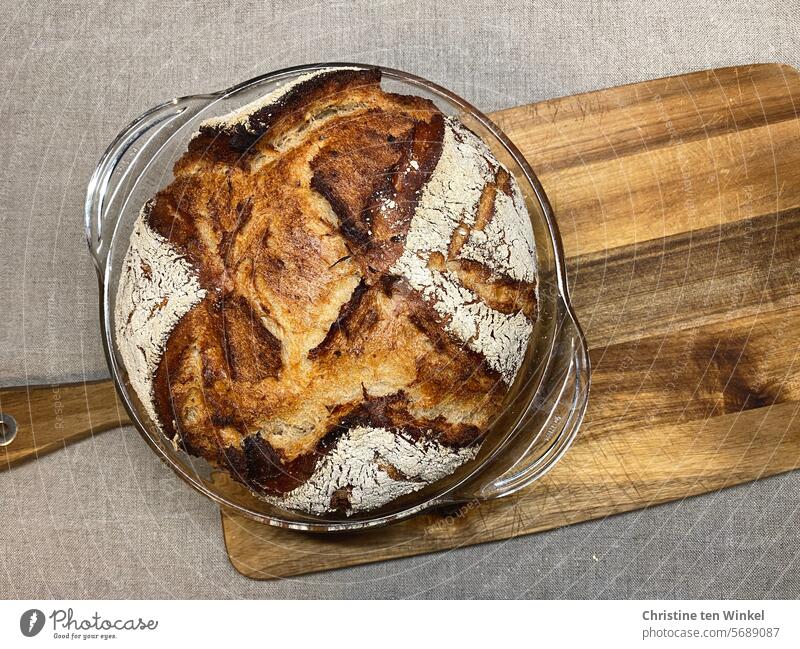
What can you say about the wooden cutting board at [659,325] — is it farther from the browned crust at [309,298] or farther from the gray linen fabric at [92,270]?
the browned crust at [309,298]

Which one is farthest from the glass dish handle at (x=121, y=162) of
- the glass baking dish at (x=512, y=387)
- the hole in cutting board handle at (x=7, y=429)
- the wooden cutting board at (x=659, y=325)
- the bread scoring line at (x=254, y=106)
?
the wooden cutting board at (x=659, y=325)

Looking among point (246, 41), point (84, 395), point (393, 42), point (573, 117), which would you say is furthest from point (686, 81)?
point (84, 395)

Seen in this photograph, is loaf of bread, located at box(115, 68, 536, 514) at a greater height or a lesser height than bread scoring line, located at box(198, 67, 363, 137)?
lesser

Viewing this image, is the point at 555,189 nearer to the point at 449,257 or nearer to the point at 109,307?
the point at 449,257

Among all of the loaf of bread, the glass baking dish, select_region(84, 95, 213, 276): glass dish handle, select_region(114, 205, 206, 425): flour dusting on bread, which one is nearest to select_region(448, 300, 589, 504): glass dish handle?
the glass baking dish

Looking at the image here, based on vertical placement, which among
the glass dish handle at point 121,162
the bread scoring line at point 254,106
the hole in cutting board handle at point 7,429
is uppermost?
the bread scoring line at point 254,106

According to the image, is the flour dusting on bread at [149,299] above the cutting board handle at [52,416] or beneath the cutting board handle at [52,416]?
above

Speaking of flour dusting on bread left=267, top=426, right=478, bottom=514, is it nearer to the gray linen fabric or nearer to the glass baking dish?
the glass baking dish
